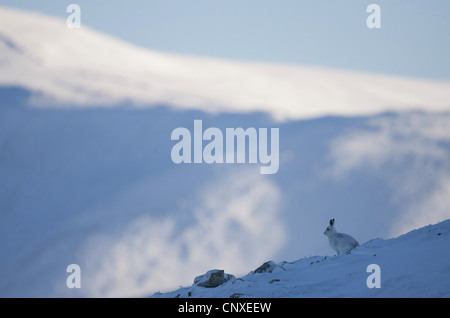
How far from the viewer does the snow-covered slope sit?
1411 centimetres

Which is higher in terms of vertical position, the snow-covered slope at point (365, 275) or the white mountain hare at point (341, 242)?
the white mountain hare at point (341, 242)

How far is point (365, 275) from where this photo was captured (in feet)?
49.5

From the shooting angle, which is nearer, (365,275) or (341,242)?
(365,275)

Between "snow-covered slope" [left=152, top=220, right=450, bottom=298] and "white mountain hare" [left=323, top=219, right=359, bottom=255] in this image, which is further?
"white mountain hare" [left=323, top=219, right=359, bottom=255]

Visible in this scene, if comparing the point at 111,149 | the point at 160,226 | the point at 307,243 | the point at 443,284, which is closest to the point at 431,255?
the point at 443,284

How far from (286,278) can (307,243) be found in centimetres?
8030

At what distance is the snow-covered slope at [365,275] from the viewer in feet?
46.3

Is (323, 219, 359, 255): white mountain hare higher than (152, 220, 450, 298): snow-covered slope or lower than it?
higher

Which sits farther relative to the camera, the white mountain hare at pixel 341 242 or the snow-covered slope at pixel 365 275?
the white mountain hare at pixel 341 242

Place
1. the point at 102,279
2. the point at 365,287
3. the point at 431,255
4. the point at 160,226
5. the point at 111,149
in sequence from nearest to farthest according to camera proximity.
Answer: the point at 365,287, the point at 431,255, the point at 102,279, the point at 160,226, the point at 111,149

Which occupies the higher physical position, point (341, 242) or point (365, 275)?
point (341, 242)

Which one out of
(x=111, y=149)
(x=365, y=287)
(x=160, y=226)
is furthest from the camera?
(x=111, y=149)
